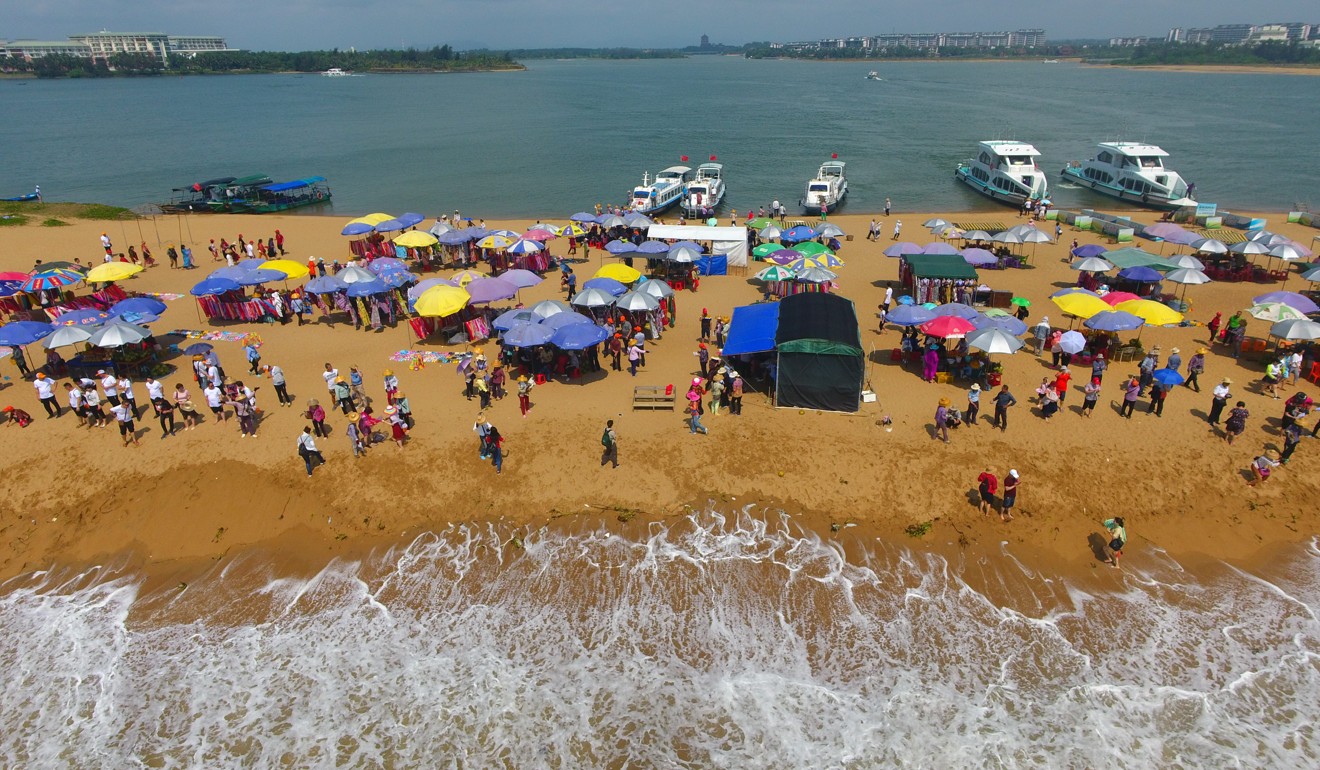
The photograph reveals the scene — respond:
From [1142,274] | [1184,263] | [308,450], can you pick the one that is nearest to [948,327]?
[1142,274]

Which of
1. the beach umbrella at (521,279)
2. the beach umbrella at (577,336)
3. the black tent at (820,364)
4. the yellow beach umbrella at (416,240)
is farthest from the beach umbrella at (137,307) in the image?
the black tent at (820,364)

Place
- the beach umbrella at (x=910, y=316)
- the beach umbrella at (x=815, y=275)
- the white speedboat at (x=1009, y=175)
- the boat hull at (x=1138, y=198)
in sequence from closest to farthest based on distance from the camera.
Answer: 1. the beach umbrella at (x=910, y=316)
2. the beach umbrella at (x=815, y=275)
3. the boat hull at (x=1138, y=198)
4. the white speedboat at (x=1009, y=175)

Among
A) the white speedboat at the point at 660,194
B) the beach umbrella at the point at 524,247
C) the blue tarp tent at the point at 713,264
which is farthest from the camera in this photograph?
the white speedboat at the point at 660,194

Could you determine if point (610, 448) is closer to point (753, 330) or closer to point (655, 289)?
point (753, 330)

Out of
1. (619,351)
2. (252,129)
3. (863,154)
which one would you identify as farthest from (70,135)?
(619,351)

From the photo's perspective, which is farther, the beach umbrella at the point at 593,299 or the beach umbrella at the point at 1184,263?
the beach umbrella at the point at 1184,263

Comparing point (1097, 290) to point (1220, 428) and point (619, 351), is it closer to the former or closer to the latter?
point (1220, 428)

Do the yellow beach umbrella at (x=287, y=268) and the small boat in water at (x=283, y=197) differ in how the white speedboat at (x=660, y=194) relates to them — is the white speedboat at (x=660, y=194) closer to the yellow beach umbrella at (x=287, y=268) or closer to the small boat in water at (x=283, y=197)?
the yellow beach umbrella at (x=287, y=268)
